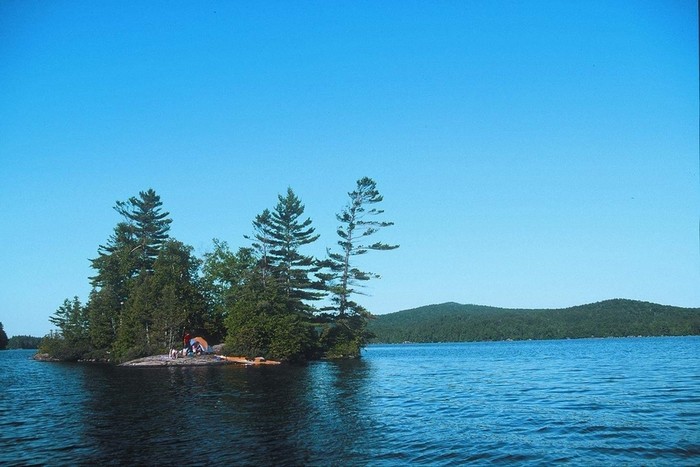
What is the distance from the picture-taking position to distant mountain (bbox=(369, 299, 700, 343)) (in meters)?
152

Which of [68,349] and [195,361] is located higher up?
[68,349]

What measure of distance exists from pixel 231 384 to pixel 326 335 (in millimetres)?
36194

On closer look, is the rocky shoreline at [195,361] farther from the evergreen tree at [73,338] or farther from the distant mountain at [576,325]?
the distant mountain at [576,325]

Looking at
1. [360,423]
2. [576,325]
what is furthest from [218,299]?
[576,325]

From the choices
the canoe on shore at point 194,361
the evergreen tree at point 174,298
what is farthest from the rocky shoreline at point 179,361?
the evergreen tree at point 174,298

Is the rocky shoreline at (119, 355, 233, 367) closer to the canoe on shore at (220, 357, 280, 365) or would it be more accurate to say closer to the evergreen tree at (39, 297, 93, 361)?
the canoe on shore at (220, 357, 280, 365)

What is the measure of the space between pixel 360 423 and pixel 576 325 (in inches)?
6608

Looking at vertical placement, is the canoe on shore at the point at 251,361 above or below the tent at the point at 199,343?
below

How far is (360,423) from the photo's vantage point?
18312 mm

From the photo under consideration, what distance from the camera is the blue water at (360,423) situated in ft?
44.8

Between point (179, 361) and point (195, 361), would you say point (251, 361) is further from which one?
point (179, 361)

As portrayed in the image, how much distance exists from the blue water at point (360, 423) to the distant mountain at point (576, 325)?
140731mm

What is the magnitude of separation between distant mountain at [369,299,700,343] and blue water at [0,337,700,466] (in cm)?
14073

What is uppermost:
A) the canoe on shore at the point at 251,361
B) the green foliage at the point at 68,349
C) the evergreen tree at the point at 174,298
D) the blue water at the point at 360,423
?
the evergreen tree at the point at 174,298
